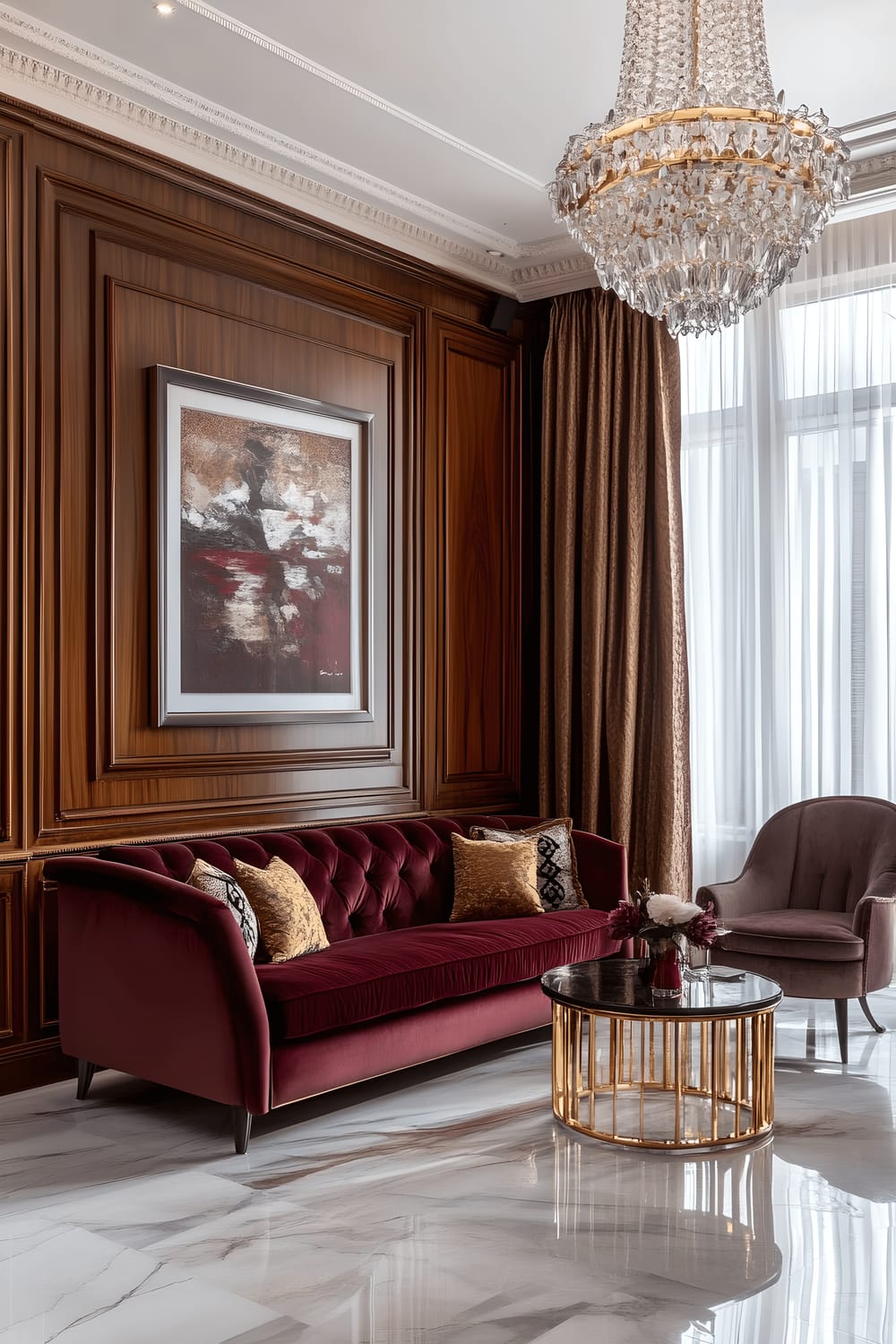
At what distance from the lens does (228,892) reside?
3.69m

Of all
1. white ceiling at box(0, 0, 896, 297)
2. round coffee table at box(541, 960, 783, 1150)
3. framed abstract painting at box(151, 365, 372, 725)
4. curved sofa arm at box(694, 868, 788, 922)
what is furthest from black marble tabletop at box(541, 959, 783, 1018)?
white ceiling at box(0, 0, 896, 297)

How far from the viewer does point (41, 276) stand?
156 inches

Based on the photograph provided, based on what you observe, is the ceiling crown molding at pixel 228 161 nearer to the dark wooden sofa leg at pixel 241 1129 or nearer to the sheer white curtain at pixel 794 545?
the sheer white curtain at pixel 794 545

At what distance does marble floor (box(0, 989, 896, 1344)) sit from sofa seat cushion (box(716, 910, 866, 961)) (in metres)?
0.45

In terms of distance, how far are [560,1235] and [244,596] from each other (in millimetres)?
2653

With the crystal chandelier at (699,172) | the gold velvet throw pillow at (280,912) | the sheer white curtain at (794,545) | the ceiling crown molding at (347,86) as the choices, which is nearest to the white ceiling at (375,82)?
the ceiling crown molding at (347,86)

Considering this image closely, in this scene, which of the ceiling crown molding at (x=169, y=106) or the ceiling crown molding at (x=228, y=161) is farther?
the ceiling crown molding at (x=228, y=161)

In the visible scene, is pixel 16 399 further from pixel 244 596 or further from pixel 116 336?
pixel 244 596

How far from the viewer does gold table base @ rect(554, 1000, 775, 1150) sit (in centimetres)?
333

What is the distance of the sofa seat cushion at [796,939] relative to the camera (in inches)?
163

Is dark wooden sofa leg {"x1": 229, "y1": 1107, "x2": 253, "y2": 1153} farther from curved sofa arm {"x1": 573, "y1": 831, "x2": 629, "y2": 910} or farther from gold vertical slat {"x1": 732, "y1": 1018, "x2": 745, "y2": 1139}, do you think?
curved sofa arm {"x1": 573, "y1": 831, "x2": 629, "y2": 910}

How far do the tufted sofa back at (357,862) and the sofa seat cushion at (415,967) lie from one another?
146mm

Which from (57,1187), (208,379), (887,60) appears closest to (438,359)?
(208,379)

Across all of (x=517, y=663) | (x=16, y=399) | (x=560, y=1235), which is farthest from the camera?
(x=517, y=663)
